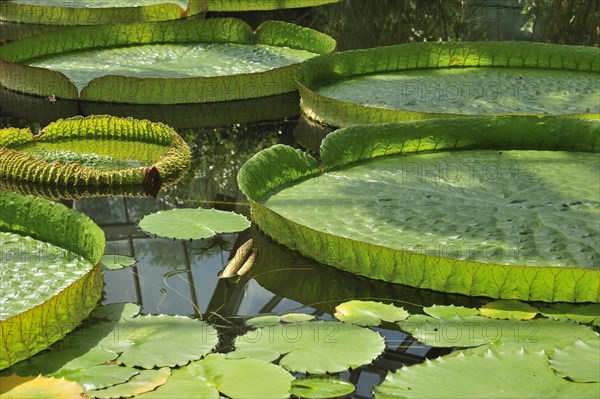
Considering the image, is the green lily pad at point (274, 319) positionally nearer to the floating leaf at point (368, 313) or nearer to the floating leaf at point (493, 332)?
the floating leaf at point (368, 313)

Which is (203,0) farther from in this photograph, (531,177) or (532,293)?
(532,293)

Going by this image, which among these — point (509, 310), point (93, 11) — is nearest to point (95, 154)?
point (509, 310)

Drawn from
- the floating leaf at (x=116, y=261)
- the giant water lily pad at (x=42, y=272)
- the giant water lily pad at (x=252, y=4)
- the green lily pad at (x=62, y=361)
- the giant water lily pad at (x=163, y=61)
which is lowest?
the floating leaf at (x=116, y=261)

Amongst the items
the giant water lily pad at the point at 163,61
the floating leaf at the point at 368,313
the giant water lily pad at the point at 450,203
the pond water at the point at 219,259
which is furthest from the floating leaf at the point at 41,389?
the giant water lily pad at the point at 163,61

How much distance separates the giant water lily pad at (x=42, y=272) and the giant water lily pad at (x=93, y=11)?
388 cm

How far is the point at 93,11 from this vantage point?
6637mm

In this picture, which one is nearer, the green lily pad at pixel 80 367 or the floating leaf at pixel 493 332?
the green lily pad at pixel 80 367

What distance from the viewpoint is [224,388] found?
2.05m

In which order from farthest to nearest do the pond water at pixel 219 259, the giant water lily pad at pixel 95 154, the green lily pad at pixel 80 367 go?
the giant water lily pad at pixel 95 154, the pond water at pixel 219 259, the green lily pad at pixel 80 367

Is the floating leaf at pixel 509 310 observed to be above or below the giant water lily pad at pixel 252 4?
below

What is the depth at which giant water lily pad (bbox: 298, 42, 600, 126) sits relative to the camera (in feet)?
13.5

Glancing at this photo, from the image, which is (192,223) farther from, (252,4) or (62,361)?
(252,4)

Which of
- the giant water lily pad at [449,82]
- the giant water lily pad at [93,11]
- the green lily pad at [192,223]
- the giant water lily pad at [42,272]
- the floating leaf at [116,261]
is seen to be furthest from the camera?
the giant water lily pad at [93,11]

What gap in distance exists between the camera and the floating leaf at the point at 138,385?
2043mm
